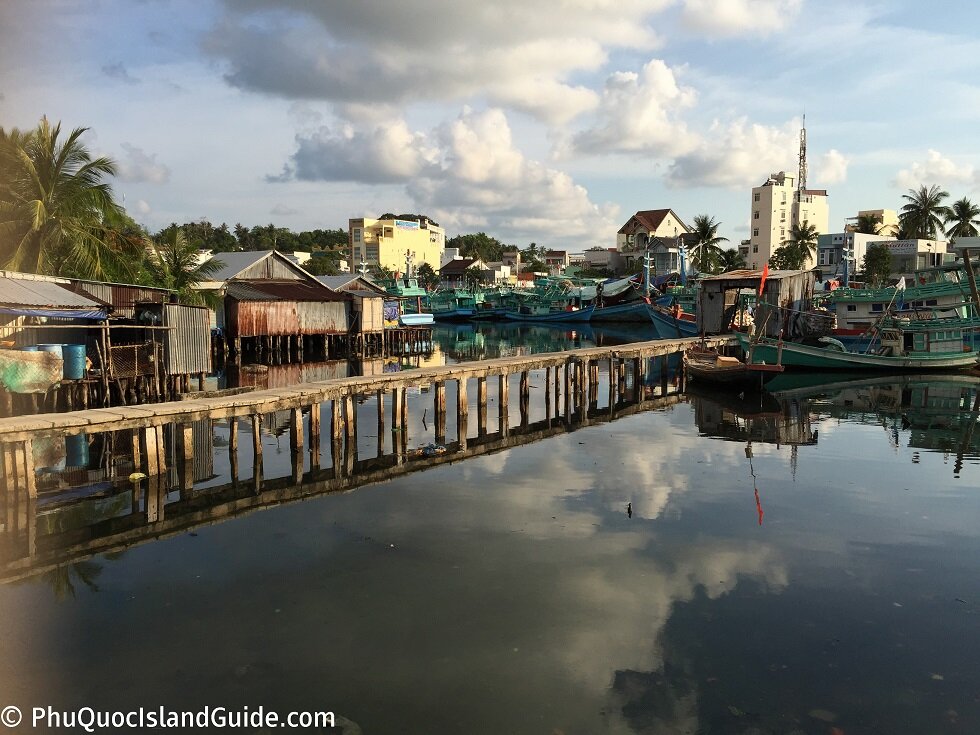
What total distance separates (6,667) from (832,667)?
26.1ft

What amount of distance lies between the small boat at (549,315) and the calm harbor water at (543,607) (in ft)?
163

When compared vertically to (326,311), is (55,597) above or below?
below

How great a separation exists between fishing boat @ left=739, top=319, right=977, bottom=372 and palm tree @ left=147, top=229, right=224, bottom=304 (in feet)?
75.3

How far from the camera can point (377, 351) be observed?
1628 inches

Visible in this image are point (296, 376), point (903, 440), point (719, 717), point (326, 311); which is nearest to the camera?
point (719, 717)

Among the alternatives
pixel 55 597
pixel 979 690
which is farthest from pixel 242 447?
pixel 979 690

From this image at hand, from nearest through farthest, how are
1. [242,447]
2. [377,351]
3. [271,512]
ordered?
A: [271,512], [242,447], [377,351]

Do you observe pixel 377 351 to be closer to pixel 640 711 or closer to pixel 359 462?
pixel 359 462

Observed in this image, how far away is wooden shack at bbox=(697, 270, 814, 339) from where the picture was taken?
33.0 meters

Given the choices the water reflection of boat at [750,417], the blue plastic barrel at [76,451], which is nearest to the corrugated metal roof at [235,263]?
the blue plastic barrel at [76,451]

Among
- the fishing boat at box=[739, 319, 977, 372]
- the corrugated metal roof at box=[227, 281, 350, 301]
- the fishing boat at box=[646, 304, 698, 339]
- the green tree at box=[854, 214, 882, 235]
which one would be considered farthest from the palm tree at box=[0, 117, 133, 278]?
the green tree at box=[854, 214, 882, 235]

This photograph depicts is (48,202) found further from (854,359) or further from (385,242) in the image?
(385,242)

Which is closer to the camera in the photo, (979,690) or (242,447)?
(979,690)

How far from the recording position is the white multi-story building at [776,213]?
83562 mm
